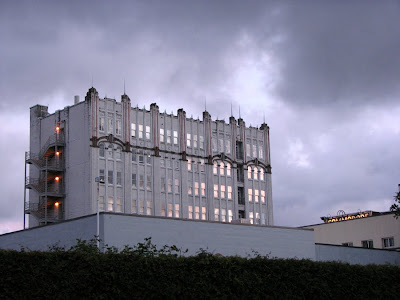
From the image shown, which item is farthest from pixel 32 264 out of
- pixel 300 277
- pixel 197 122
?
pixel 197 122

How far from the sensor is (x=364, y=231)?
8444 cm

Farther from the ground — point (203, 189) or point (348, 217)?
point (203, 189)

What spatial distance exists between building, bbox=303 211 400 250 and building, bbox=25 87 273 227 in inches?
567

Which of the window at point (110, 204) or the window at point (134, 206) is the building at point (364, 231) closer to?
the window at point (134, 206)

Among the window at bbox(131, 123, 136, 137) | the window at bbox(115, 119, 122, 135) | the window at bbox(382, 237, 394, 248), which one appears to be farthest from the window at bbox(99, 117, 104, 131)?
the window at bbox(382, 237, 394, 248)

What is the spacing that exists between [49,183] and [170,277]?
230ft

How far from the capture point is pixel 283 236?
59.1 m

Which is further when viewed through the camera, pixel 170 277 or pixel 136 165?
pixel 136 165

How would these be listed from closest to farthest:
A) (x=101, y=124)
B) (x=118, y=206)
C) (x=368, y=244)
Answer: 1. (x=368, y=244)
2. (x=118, y=206)
3. (x=101, y=124)

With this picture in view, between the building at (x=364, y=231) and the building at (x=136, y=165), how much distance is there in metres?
14.4


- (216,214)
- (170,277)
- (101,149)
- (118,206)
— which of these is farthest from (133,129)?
(170,277)

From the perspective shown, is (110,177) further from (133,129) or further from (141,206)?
(133,129)

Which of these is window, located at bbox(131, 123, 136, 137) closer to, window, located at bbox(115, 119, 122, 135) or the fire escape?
window, located at bbox(115, 119, 122, 135)

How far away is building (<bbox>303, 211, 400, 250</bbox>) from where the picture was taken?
270 feet
